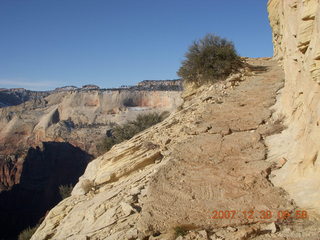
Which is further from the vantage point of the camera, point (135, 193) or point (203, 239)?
point (135, 193)

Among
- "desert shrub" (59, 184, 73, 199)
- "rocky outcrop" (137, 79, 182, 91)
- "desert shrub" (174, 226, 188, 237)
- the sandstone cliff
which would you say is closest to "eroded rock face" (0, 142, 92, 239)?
the sandstone cliff

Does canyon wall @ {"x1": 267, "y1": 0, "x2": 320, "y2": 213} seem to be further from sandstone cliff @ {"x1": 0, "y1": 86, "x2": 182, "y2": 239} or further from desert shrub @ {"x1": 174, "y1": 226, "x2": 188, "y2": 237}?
sandstone cliff @ {"x1": 0, "y1": 86, "x2": 182, "y2": 239}

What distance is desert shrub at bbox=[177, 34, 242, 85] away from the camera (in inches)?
470

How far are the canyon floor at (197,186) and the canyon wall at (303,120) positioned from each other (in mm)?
207

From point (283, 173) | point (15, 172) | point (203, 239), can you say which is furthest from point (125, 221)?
point (15, 172)

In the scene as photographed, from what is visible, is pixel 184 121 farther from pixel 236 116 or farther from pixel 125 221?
pixel 125 221

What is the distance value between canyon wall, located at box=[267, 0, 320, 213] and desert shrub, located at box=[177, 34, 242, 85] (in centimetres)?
551

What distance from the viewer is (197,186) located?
18.6 feet

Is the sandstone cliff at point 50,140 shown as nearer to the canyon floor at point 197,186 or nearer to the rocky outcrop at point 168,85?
the rocky outcrop at point 168,85

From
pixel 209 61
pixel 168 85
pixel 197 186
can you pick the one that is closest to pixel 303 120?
pixel 197 186

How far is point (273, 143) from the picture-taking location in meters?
6.25

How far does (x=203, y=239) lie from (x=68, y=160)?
3778 centimetres

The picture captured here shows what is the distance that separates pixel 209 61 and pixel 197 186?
7.94 meters

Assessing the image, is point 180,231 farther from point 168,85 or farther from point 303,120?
point 168,85
